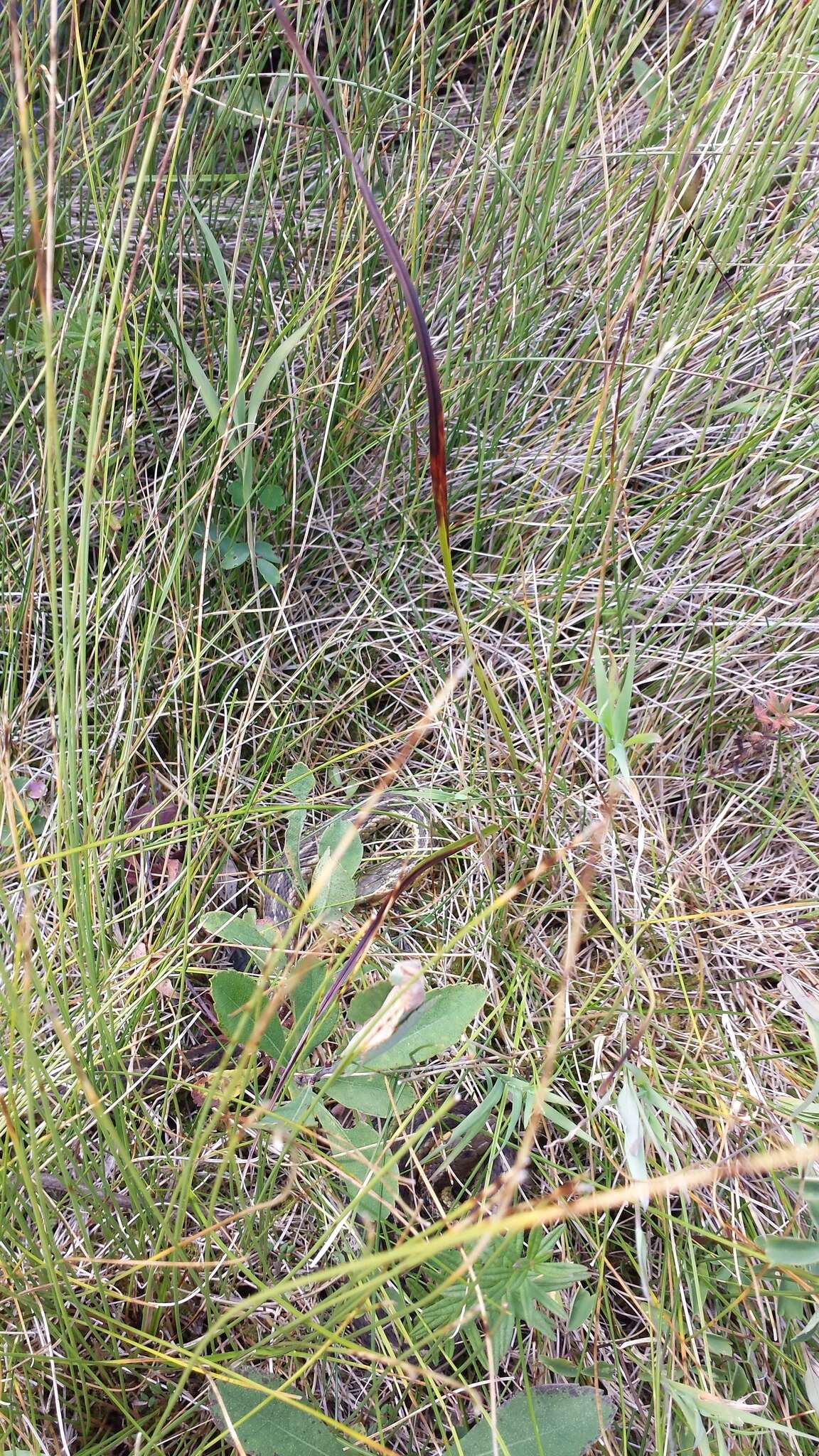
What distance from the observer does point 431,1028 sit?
0.82 metres

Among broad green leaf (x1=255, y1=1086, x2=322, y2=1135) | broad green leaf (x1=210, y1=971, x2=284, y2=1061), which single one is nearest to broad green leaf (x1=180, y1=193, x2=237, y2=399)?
broad green leaf (x1=210, y1=971, x2=284, y2=1061)

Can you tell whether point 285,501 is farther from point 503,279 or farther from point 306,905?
point 306,905

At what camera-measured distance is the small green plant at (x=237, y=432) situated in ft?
3.59

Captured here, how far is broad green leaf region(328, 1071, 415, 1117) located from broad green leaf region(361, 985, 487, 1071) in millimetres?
29

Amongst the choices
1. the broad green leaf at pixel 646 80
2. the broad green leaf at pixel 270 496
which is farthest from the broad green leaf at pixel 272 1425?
the broad green leaf at pixel 646 80

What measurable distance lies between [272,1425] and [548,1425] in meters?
0.23

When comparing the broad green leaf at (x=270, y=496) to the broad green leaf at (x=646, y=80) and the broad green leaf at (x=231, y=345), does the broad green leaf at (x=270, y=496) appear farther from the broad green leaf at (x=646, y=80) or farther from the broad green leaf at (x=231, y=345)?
the broad green leaf at (x=646, y=80)

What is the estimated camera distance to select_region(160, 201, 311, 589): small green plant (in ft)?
3.59

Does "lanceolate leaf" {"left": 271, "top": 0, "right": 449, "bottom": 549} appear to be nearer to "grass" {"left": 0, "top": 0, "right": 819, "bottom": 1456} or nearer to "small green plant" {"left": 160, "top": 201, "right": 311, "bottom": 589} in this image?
"grass" {"left": 0, "top": 0, "right": 819, "bottom": 1456}

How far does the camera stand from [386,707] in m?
1.27

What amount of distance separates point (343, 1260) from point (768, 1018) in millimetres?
519

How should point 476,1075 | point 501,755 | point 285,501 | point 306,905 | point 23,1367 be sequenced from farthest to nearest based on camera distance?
point 285,501
point 501,755
point 476,1075
point 23,1367
point 306,905

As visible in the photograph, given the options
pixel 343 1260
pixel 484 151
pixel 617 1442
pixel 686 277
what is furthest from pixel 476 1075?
pixel 484 151

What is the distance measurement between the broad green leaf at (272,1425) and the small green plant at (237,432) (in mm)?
829
